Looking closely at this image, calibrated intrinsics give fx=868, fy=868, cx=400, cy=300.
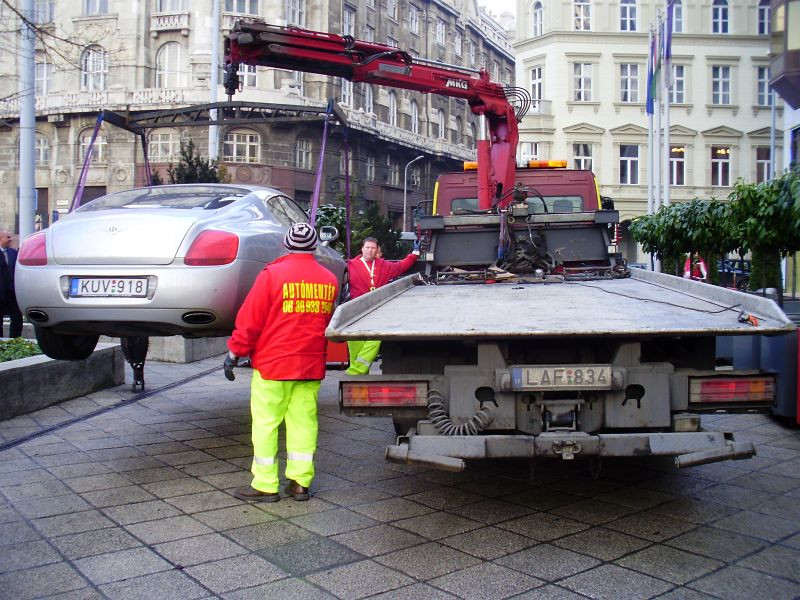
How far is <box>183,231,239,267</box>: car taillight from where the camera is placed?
20.0ft

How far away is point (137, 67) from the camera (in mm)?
41438

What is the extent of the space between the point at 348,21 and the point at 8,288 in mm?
36779

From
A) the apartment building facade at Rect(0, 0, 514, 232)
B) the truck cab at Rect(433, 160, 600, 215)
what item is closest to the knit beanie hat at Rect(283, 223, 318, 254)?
the truck cab at Rect(433, 160, 600, 215)

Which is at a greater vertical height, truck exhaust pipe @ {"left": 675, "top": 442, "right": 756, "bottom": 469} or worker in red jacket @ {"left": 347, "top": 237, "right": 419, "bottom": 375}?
worker in red jacket @ {"left": 347, "top": 237, "right": 419, "bottom": 375}

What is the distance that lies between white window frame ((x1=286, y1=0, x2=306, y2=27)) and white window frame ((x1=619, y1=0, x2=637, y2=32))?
55.7 feet

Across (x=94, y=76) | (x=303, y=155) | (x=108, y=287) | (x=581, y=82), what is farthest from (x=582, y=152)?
(x=108, y=287)

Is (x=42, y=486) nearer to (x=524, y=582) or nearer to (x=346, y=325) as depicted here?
(x=346, y=325)

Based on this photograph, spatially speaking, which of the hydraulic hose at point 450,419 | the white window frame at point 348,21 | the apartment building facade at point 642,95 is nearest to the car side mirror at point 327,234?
the hydraulic hose at point 450,419

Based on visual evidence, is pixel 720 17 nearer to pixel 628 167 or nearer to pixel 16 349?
pixel 628 167

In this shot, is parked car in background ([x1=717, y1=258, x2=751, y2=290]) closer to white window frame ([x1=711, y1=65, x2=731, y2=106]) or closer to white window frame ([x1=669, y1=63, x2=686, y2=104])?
white window frame ([x1=669, y1=63, x2=686, y2=104])

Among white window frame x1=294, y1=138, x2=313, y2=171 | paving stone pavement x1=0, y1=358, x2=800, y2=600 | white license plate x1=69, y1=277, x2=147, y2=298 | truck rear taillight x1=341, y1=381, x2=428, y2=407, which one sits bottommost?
paving stone pavement x1=0, y1=358, x2=800, y2=600

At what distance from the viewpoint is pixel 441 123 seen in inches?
2248

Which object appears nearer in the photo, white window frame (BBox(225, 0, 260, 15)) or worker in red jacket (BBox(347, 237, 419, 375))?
worker in red jacket (BBox(347, 237, 419, 375))

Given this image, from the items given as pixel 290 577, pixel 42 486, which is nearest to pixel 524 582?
pixel 290 577
